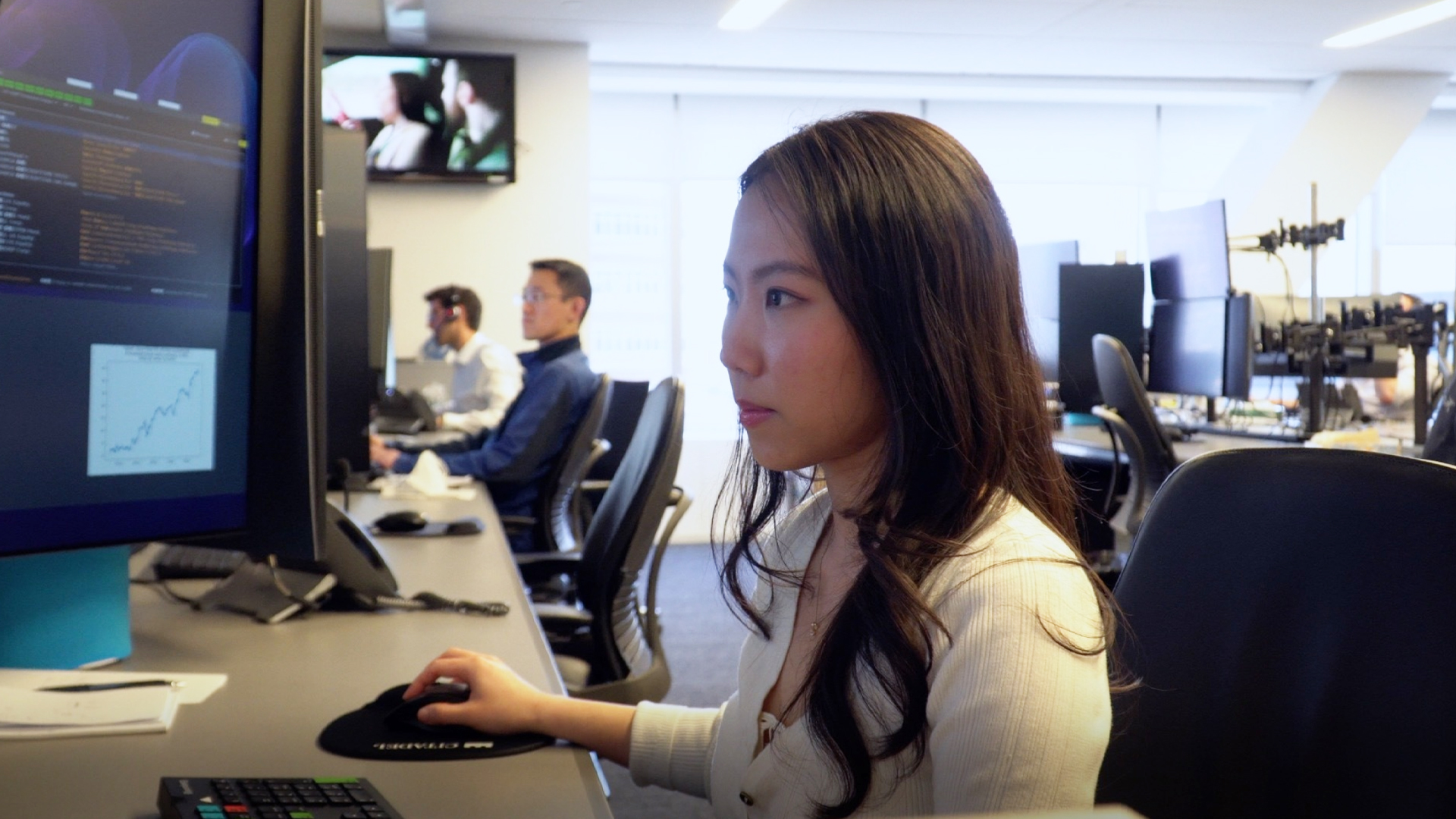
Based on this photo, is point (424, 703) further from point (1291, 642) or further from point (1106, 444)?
point (1106, 444)

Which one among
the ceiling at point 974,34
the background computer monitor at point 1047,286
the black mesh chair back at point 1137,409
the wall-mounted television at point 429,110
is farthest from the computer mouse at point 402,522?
the wall-mounted television at point 429,110

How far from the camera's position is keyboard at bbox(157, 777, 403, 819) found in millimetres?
688

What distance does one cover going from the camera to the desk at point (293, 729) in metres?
0.78

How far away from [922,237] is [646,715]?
478 mm

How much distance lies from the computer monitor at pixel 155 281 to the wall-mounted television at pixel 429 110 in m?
4.97

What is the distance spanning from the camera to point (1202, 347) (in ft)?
12.8

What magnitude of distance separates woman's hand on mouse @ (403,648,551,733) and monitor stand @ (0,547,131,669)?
304 mm

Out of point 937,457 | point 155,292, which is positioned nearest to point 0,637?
point 155,292

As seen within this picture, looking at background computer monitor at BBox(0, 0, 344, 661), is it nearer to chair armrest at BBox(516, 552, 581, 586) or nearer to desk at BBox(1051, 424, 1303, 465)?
chair armrest at BBox(516, 552, 581, 586)

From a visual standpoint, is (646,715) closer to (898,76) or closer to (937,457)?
(937,457)

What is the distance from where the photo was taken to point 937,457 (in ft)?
2.86

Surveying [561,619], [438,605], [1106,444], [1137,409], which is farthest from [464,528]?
[1106,444]

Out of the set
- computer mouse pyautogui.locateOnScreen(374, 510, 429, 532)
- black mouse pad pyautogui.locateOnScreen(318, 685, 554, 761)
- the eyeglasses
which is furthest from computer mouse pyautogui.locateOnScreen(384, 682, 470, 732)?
the eyeglasses

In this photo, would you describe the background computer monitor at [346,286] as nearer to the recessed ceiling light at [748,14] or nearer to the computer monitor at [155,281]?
the computer monitor at [155,281]
